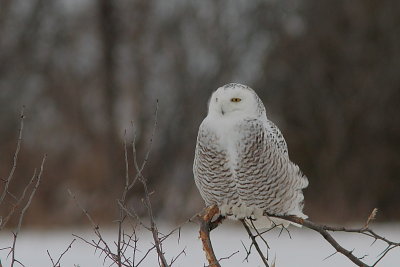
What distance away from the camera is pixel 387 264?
6590 mm

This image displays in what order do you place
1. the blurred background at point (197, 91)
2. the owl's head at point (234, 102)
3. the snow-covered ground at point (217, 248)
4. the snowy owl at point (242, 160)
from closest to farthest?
1. the owl's head at point (234, 102)
2. the snowy owl at point (242, 160)
3. the snow-covered ground at point (217, 248)
4. the blurred background at point (197, 91)

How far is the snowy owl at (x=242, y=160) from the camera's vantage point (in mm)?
3410

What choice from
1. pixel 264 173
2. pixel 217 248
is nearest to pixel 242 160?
pixel 264 173

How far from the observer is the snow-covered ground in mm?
6996

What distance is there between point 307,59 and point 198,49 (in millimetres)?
1790

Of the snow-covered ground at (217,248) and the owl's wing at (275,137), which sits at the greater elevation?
the snow-covered ground at (217,248)

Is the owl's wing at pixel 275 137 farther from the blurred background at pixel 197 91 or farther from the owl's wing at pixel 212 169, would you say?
the blurred background at pixel 197 91

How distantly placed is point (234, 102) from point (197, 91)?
306 inches

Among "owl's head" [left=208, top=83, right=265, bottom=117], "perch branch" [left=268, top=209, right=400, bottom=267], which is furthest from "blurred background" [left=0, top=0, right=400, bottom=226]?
"owl's head" [left=208, top=83, right=265, bottom=117]

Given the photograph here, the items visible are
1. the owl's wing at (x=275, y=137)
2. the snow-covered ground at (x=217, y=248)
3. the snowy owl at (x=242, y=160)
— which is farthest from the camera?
the snow-covered ground at (x=217, y=248)

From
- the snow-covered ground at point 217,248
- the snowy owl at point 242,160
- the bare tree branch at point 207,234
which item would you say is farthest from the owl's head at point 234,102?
the snow-covered ground at point 217,248

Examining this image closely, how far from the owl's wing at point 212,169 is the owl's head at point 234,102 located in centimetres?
13

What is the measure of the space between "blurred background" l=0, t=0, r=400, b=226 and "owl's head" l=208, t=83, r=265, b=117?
7.54 metres

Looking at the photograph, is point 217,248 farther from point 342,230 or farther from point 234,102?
point 234,102
